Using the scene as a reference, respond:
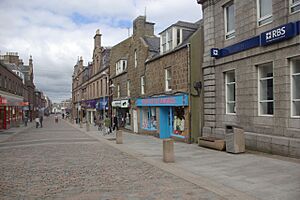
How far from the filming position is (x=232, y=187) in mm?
7184

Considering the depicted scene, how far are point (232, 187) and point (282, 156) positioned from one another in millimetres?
4537

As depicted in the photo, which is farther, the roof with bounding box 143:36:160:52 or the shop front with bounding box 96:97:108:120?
the shop front with bounding box 96:97:108:120

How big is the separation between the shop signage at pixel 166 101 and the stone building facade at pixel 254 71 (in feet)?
4.96

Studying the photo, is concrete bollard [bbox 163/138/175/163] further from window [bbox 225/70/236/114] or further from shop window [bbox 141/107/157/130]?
shop window [bbox 141/107/157/130]

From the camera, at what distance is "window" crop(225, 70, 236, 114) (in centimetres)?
1451

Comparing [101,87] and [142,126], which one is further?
[101,87]

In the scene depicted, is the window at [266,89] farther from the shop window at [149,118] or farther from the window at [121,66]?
the window at [121,66]

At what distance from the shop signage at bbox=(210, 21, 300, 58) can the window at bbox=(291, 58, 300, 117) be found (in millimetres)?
1019

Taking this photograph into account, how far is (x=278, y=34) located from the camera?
10.9m

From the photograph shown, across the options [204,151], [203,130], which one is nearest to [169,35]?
[203,130]

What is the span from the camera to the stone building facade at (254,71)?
1068 cm

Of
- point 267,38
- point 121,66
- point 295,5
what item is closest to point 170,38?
point 267,38

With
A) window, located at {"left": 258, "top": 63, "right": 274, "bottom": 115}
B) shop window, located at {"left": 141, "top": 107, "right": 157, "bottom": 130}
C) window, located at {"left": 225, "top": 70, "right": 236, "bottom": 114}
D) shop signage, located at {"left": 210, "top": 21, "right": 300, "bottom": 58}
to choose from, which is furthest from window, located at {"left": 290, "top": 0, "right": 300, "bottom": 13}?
shop window, located at {"left": 141, "top": 107, "right": 157, "bottom": 130}

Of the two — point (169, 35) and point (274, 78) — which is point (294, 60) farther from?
point (169, 35)
